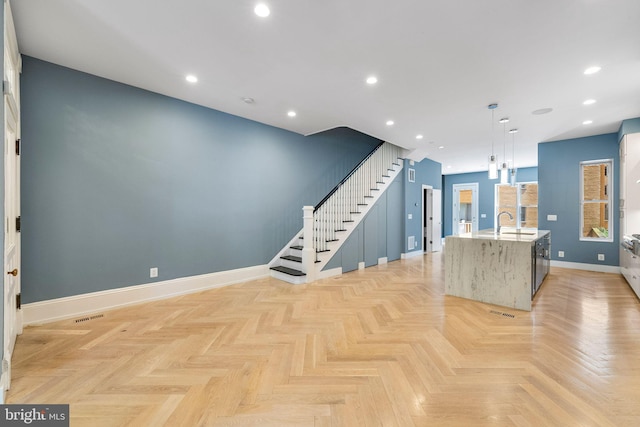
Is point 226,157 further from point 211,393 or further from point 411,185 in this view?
point 411,185

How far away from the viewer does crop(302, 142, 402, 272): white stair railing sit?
16.5 feet

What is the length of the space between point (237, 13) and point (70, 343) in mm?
3410

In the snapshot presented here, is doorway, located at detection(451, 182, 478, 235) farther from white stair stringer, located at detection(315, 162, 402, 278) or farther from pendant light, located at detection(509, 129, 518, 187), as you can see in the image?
white stair stringer, located at detection(315, 162, 402, 278)

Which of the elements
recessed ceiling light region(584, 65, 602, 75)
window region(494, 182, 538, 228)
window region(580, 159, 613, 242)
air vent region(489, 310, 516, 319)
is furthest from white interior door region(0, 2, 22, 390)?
window region(494, 182, 538, 228)

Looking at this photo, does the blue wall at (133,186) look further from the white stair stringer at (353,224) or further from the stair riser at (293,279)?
the white stair stringer at (353,224)

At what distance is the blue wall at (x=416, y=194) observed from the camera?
24.7ft

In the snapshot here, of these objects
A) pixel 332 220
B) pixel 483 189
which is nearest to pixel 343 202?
pixel 332 220

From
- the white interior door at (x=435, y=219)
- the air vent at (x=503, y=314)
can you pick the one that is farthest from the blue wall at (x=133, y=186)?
the white interior door at (x=435, y=219)

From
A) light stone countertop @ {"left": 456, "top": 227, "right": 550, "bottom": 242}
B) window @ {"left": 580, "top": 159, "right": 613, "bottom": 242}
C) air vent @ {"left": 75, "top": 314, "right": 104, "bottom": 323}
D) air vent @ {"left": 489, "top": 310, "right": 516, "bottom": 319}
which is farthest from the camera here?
window @ {"left": 580, "top": 159, "right": 613, "bottom": 242}

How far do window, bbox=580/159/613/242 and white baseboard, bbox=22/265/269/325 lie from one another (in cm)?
726

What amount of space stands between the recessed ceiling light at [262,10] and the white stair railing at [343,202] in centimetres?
309

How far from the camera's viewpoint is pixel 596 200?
19.5 feet

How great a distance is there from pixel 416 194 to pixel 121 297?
715 cm

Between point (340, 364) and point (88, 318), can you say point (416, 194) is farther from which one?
point (88, 318)
